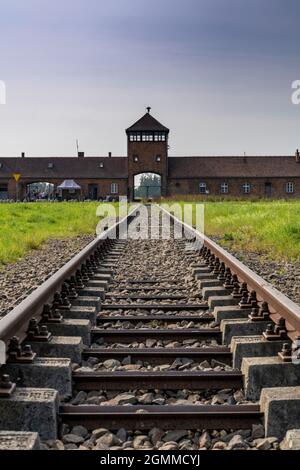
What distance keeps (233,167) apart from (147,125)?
10449 millimetres

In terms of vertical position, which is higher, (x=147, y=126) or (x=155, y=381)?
(x=147, y=126)

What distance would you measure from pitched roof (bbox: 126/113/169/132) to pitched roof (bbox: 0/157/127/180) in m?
4.37

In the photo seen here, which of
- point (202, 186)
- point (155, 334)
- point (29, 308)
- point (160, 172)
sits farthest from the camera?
point (202, 186)

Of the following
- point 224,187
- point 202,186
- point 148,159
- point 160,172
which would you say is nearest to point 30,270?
point 160,172

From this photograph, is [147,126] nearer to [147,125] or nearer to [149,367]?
[147,125]

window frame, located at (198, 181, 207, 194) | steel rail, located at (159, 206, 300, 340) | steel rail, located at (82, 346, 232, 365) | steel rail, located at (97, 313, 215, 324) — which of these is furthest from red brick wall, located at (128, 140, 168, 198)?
steel rail, located at (82, 346, 232, 365)

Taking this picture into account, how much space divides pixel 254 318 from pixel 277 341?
22.9 inches

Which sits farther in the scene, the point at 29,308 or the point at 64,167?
the point at 64,167

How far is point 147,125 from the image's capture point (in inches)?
2603

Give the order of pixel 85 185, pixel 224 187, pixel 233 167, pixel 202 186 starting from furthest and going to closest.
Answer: pixel 233 167
pixel 85 185
pixel 224 187
pixel 202 186

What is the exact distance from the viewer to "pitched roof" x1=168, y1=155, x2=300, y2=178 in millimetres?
66500

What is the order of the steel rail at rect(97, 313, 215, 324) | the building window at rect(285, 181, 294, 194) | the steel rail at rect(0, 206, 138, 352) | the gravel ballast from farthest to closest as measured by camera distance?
the building window at rect(285, 181, 294, 194) < the gravel ballast < the steel rail at rect(97, 313, 215, 324) < the steel rail at rect(0, 206, 138, 352)

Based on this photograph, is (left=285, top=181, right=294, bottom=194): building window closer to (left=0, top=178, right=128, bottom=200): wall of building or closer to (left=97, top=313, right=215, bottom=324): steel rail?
(left=0, top=178, right=128, bottom=200): wall of building
